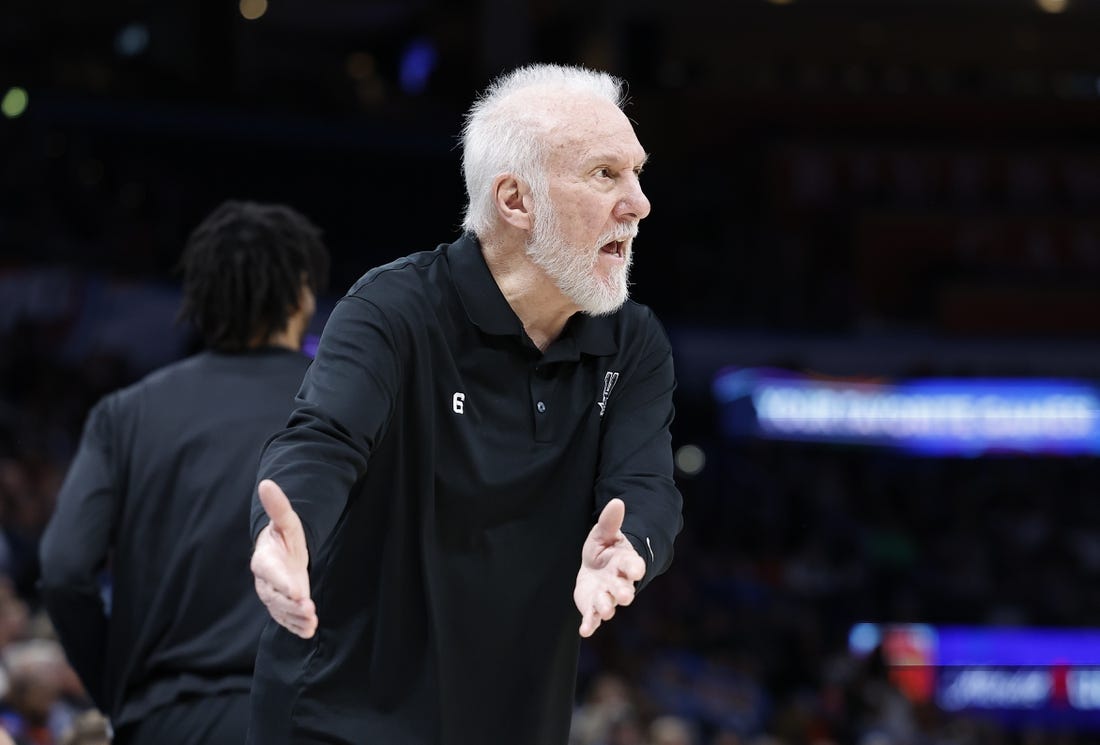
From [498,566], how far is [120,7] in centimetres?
1824

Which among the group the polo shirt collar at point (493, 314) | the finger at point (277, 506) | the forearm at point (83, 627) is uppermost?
the polo shirt collar at point (493, 314)

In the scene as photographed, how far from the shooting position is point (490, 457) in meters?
2.35

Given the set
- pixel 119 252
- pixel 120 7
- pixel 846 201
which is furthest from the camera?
pixel 120 7

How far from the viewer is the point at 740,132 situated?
1864 centimetres

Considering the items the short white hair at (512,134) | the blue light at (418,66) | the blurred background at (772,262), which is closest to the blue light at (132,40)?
the blurred background at (772,262)

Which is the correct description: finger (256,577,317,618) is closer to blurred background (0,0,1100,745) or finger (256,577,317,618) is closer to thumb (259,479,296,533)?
thumb (259,479,296,533)

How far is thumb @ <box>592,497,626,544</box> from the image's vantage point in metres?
2.16

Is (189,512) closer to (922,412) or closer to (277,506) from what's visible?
(277,506)

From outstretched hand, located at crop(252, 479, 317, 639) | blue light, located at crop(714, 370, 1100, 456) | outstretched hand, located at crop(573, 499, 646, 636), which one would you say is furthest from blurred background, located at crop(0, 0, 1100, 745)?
outstretched hand, located at crop(252, 479, 317, 639)

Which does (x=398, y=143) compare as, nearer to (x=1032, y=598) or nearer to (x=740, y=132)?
(x=740, y=132)

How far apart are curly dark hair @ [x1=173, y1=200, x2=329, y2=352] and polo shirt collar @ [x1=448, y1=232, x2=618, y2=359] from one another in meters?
0.67

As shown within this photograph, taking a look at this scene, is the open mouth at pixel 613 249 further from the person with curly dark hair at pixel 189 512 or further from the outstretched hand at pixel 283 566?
the person with curly dark hair at pixel 189 512

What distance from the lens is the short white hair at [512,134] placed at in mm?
2418

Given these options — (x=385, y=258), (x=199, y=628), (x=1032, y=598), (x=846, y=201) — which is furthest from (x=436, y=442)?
(x=846, y=201)
